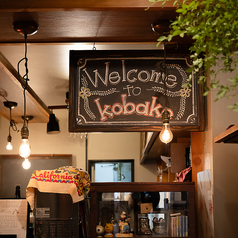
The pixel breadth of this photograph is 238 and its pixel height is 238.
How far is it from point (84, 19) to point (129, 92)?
0.62 metres

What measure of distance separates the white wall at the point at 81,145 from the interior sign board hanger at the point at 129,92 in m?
5.11

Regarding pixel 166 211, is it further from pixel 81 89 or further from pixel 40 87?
pixel 40 87

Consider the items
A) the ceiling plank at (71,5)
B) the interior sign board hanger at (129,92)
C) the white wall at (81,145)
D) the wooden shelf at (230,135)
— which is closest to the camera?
the wooden shelf at (230,135)

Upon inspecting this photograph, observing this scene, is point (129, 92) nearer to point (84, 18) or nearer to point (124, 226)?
point (84, 18)

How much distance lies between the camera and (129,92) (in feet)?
8.93

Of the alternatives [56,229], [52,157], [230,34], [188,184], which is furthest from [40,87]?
[230,34]

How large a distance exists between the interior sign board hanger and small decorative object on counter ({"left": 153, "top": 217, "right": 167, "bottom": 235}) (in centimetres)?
88

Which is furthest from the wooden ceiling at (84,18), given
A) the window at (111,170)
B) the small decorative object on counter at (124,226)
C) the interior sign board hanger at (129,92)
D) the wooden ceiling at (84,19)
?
the window at (111,170)

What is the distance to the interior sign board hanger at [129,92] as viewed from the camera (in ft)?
8.79

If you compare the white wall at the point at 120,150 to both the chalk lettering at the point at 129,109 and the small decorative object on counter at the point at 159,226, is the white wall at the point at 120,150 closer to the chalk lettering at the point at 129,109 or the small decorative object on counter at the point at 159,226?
the small decorative object on counter at the point at 159,226

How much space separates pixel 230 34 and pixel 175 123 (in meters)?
1.45

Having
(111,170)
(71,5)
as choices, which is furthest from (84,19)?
(111,170)

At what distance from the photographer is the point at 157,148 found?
5.49 m

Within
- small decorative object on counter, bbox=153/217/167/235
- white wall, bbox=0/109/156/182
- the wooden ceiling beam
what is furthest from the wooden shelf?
white wall, bbox=0/109/156/182
